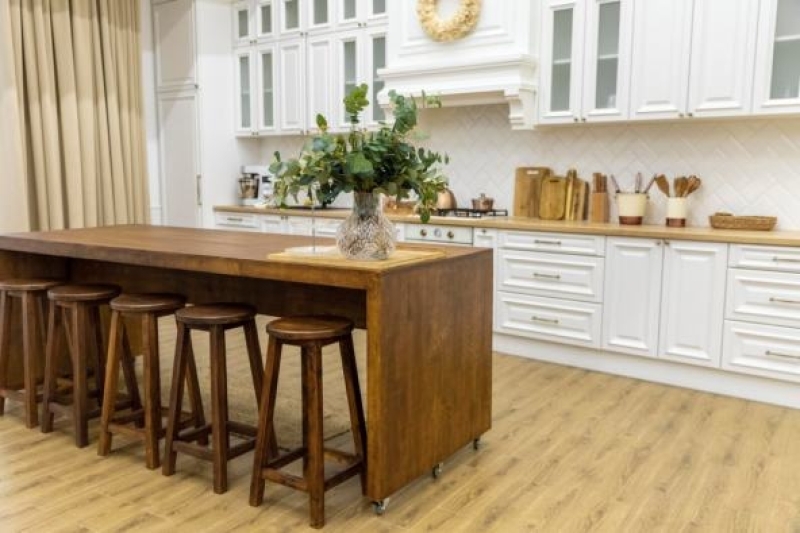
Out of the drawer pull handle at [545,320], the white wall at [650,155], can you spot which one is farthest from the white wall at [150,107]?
the drawer pull handle at [545,320]

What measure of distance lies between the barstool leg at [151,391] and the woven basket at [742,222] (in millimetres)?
3164

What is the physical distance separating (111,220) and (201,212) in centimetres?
80

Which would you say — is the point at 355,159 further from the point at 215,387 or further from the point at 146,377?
the point at 146,377

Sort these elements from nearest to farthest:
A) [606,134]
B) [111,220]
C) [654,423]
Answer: [654,423], [606,134], [111,220]

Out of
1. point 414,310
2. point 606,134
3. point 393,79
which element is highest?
point 393,79

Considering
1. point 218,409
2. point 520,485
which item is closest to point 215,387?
point 218,409

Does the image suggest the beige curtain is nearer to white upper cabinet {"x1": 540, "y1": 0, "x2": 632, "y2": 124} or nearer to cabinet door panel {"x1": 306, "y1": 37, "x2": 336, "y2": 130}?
cabinet door panel {"x1": 306, "y1": 37, "x2": 336, "y2": 130}

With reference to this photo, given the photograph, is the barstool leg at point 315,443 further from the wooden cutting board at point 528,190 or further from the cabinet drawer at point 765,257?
the wooden cutting board at point 528,190

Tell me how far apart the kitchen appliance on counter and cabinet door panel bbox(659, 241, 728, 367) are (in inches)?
148

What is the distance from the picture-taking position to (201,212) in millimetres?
6203

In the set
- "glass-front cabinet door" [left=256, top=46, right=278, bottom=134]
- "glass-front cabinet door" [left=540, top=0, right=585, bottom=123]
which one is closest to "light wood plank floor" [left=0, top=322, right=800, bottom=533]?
"glass-front cabinet door" [left=540, top=0, right=585, bottom=123]

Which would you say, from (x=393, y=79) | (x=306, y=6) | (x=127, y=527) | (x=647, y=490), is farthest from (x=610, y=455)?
(x=306, y=6)

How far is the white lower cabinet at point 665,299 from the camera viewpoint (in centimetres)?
377

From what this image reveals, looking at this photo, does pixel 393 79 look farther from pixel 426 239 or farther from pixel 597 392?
pixel 597 392
